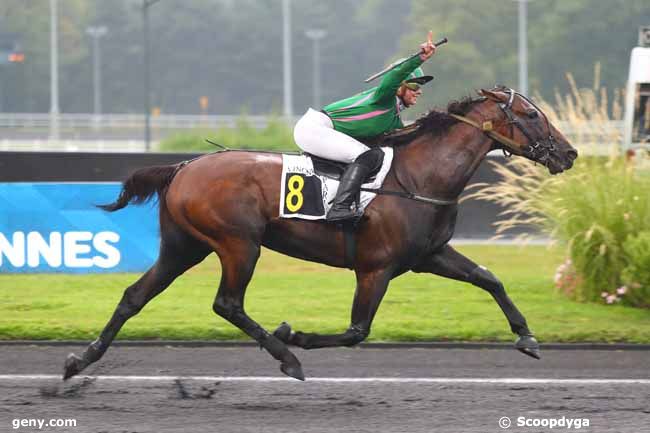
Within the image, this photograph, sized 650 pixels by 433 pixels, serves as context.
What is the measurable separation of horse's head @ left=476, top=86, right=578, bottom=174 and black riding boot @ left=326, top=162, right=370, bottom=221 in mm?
976

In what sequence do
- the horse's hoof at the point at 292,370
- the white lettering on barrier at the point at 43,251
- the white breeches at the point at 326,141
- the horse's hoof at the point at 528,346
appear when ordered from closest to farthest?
1. the horse's hoof at the point at 292,370
2. the white breeches at the point at 326,141
3. the horse's hoof at the point at 528,346
4. the white lettering on barrier at the point at 43,251

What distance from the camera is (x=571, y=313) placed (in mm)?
11289

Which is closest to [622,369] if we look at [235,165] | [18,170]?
[235,165]

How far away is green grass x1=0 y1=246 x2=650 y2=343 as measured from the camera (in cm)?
1018

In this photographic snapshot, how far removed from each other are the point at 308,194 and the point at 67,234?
684cm

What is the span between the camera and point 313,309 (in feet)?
37.9

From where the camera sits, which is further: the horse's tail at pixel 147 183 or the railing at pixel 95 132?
the railing at pixel 95 132

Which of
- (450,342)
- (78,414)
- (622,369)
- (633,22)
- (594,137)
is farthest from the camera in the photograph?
(633,22)

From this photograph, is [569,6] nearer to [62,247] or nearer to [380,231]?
[62,247]

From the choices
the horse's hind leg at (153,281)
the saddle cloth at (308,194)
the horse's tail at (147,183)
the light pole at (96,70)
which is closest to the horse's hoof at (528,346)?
the saddle cloth at (308,194)

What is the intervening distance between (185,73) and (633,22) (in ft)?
103

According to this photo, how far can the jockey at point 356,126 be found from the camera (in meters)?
7.70

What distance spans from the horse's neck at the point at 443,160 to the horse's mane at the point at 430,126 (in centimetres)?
4

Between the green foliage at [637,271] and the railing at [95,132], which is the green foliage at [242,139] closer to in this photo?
the railing at [95,132]
